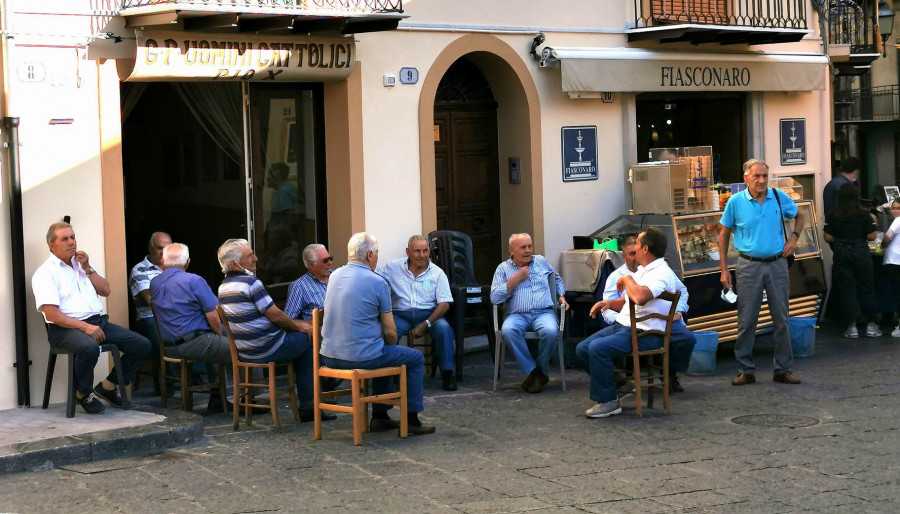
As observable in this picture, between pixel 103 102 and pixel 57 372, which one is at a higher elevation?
pixel 103 102

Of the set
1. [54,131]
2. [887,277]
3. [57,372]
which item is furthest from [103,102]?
[887,277]

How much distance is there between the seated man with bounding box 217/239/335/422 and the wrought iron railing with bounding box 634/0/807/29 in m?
6.14

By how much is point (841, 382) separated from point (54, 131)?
6617mm

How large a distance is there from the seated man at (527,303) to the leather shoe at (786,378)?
1852 mm

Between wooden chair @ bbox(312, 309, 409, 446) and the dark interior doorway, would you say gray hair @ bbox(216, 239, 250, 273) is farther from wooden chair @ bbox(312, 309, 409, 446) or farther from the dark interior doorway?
the dark interior doorway

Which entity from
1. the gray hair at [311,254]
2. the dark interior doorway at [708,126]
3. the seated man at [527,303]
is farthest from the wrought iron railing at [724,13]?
the gray hair at [311,254]

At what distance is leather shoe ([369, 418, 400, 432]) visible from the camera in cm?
910

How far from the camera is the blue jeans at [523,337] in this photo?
10.6 m

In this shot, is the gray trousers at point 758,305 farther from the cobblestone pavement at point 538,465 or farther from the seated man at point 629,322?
the seated man at point 629,322

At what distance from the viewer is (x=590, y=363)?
9500mm

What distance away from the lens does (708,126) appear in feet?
50.9

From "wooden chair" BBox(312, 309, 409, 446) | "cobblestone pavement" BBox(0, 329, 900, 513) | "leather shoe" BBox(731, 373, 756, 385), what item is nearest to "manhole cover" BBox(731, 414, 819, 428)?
"cobblestone pavement" BBox(0, 329, 900, 513)

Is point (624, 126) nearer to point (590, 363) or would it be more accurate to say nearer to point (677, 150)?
point (677, 150)

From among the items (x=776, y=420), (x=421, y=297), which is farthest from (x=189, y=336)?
(x=776, y=420)
